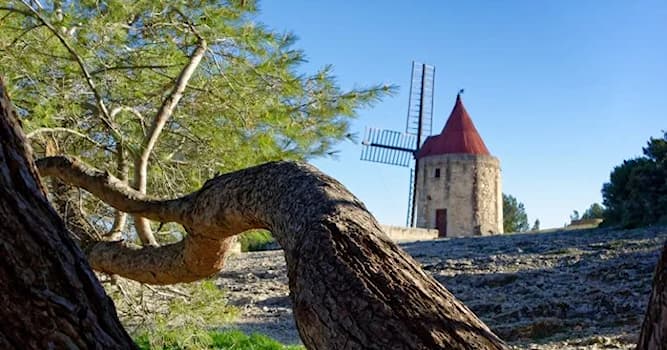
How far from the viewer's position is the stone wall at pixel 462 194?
21.1m

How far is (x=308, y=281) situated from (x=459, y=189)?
20.2m

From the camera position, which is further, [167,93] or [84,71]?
[167,93]

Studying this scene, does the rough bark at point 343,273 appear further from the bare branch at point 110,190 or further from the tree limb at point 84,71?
the tree limb at point 84,71

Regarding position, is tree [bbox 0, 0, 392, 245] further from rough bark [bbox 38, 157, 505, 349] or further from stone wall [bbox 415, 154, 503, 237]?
stone wall [bbox 415, 154, 503, 237]

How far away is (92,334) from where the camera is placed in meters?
1.17

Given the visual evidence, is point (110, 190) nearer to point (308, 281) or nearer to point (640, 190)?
point (308, 281)

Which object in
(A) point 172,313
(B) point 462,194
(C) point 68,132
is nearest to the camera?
(C) point 68,132

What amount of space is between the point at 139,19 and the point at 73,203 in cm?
109

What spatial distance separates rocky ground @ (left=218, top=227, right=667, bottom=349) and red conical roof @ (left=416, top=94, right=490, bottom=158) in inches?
367

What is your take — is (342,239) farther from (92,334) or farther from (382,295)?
(92,334)

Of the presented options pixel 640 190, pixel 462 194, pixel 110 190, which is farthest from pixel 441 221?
pixel 110 190

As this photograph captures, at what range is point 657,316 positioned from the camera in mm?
940

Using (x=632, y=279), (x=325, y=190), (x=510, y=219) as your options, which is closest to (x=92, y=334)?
(x=325, y=190)

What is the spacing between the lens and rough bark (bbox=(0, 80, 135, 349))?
1.12m
